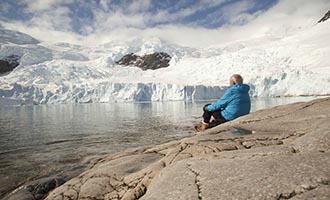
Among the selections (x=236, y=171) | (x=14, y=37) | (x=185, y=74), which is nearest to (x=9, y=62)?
(x=14, y=37)

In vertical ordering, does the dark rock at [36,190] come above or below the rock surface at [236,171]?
below

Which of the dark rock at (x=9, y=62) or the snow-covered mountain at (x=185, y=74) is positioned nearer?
the snow-covered mountain at (x=185, y=74)

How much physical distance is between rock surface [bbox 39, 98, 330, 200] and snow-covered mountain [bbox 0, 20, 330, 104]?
47387 mm

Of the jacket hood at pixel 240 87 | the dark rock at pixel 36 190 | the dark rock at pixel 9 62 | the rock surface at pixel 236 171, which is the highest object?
the dark rock at pixel 9 62

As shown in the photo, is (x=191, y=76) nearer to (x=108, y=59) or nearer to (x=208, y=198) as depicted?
(x=108, y=59)

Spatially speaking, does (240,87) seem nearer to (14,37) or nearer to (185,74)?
(185,74)

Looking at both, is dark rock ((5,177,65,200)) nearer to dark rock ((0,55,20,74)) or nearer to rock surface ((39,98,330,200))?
rock surface ((39,98,330,200))

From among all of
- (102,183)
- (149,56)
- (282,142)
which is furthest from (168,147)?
(149,56)

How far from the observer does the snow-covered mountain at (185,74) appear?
5303 centimetres

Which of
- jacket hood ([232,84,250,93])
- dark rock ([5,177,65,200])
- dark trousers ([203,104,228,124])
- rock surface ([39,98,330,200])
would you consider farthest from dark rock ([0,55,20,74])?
rock surface ([39,98,330,200])

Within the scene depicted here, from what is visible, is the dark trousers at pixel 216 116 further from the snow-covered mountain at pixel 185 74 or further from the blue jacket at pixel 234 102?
the snow-covered mountain at pixel 185 74

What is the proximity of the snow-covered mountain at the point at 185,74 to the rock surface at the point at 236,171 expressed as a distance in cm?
4739

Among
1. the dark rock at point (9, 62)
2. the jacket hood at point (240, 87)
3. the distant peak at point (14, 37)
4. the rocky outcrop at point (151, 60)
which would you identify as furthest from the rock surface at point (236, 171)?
the distant peak at point (14, 37)

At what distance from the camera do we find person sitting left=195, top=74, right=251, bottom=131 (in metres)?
6.61
